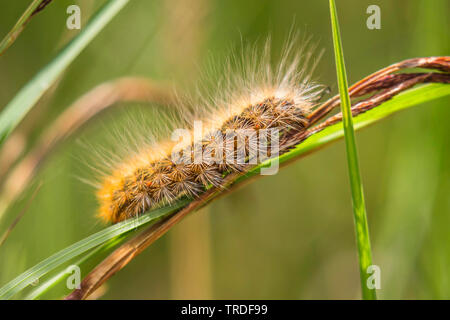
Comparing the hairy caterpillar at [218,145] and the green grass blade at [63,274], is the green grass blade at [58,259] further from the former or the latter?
the hairy caterpillar at [218,145]

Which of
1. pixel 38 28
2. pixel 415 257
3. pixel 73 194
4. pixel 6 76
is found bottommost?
pixel 415 257

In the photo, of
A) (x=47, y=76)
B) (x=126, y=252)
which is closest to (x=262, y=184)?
(x=126, y=252)

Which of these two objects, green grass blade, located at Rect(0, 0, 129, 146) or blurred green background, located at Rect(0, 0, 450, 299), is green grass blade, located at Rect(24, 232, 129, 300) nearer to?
green grass blade, located at Rect(0, 0, 129, 146)

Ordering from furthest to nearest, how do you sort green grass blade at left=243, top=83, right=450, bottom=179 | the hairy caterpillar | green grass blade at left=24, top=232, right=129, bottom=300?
1. the hairy caterpillar
2. green grass blade at left=243, top=83, right=450, bottom=179
3. green grass blade at left=24, top=232, right=129, bottom=300

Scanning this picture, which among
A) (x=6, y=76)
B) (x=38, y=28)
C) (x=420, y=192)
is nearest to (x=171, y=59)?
(x=38, y=28)

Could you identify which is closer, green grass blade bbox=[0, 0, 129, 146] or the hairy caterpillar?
green grass blade bbox=[0, 0, 129, 146]

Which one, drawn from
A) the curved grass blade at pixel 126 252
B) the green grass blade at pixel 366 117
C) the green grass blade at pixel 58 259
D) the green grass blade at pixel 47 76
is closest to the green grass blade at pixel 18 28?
the green grass blade at pixel 47 76

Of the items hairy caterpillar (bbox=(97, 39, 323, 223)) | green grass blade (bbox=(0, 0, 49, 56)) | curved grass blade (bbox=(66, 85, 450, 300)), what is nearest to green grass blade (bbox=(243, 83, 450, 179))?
curved grass blade (bbox=(66, 85, 450, 300))
